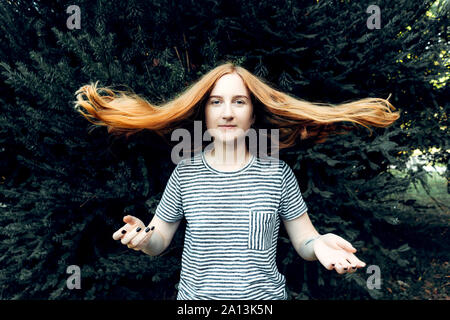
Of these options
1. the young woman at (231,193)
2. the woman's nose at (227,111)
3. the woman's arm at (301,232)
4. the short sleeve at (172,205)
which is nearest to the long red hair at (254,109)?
the young woman at (231,193)

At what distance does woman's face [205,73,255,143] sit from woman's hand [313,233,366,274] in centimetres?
73

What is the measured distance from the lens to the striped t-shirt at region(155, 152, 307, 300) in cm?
165

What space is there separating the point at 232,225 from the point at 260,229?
0.15 m

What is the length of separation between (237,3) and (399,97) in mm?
2080

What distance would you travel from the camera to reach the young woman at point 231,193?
5.42ft

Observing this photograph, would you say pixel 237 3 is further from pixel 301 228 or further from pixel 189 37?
pixel 301 228

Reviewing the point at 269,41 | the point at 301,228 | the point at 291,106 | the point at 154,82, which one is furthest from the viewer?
the point at 269,41

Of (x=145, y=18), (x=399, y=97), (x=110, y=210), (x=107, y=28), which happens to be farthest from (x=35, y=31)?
(x=399, y=97)

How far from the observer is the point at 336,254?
4.77 feet

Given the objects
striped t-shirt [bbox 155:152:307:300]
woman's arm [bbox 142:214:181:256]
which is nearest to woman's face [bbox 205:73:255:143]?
striped t-shirt [bbox 155:152:307:300]

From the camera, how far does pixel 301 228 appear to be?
1848mm

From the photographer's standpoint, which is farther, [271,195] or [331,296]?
[331,296]

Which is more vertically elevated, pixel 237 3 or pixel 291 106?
pixel 237 3

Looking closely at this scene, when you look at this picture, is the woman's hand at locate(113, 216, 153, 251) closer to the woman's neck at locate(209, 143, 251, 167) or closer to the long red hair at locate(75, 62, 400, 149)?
the woman's neck at locate(209, 143, 251, 167)
